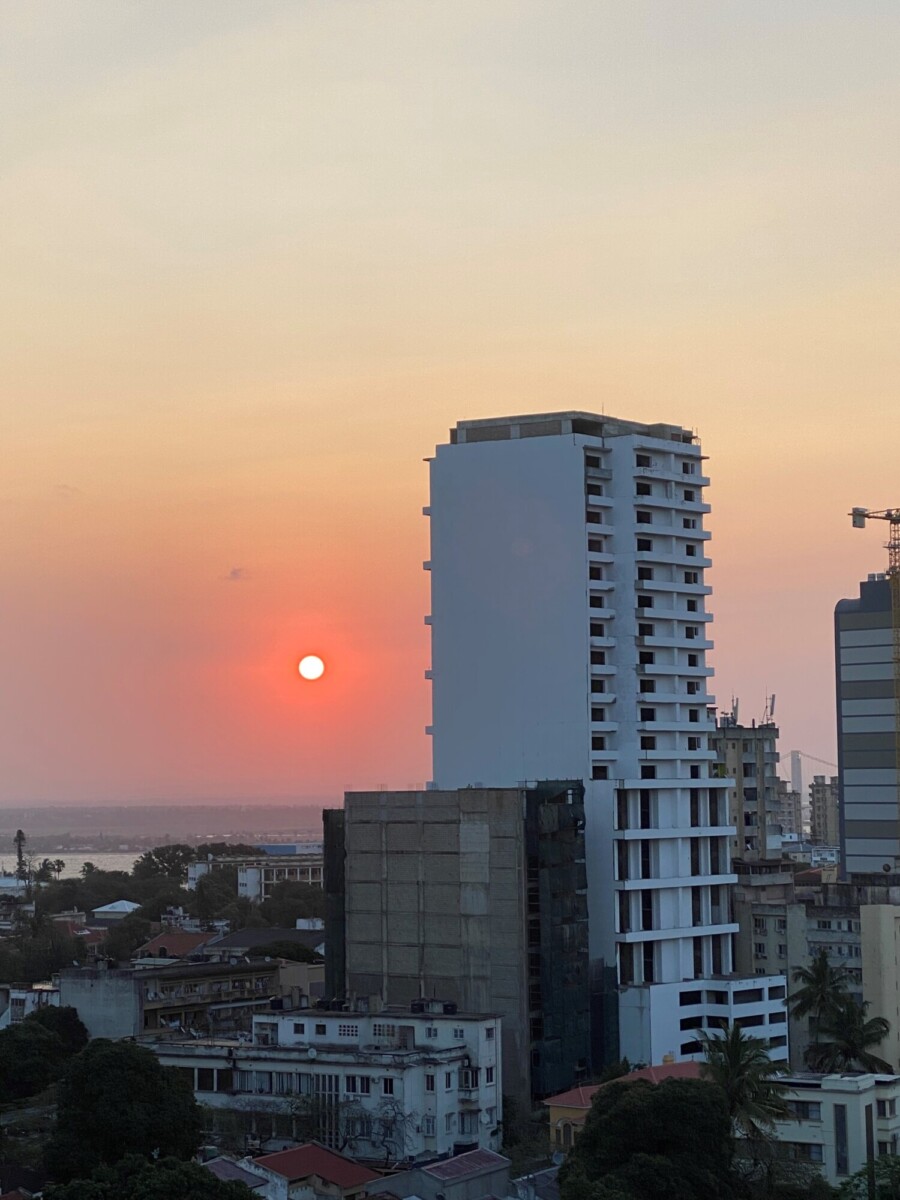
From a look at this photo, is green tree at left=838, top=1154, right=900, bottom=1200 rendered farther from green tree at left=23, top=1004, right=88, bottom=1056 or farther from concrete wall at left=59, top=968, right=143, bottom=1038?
green tree at left=23, top=1004, right=88, bottom=1056

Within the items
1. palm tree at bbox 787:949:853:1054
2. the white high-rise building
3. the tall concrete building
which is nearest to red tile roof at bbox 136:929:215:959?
the white high-rise building

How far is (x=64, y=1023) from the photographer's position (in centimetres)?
10812

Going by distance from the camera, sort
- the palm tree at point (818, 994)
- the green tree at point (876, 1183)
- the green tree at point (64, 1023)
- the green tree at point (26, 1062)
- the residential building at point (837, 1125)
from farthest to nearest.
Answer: the green tree at point (64, 1023)
the green tree at point (26, 1062)
the palm tree at point (818, 994)
the residential building at point (837, 1125)
the green tree at point (876, 1183)

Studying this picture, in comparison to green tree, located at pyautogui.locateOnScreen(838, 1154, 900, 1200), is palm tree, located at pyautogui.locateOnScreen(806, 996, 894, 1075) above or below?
above

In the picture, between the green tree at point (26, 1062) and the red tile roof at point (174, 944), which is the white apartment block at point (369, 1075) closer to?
the green tree at point (26, 1062)

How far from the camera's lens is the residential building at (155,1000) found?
4291 inches

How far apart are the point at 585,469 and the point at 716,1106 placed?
47723 millimetres

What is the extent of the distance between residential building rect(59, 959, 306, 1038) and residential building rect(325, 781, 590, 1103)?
6.04 m

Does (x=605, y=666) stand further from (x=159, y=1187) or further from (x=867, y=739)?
(x=867, y=739)

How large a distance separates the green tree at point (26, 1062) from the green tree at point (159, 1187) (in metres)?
37.0

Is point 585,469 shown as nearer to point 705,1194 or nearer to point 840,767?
point 705,1194

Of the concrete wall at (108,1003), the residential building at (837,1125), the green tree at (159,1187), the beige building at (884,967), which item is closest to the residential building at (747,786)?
the beige building at (884,967)

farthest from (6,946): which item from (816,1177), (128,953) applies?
(816,1177)

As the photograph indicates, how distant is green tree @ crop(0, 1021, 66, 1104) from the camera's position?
10162 cm
